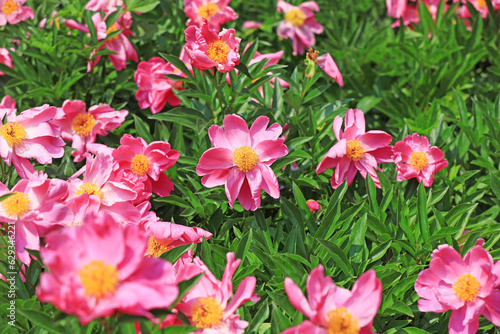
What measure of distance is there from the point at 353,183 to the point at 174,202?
2.03 ft

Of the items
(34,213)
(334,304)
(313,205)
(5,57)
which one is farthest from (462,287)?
(5,57)

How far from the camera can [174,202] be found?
4.88 ft

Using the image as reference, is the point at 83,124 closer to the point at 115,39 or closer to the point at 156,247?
the point at 115,39

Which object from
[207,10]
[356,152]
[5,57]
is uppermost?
[207,10]

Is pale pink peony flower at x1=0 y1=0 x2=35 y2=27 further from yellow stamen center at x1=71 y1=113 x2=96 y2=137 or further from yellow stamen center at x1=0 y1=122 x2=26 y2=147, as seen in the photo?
yellow stamen center at x1=0 y1=122 x2=26 y2=147

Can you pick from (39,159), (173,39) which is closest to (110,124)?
(39,159)

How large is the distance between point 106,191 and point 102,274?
21.5 inches

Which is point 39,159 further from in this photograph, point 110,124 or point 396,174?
point 396,174

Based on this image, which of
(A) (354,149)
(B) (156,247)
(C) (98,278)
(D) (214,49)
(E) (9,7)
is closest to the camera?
(C) (98,278)

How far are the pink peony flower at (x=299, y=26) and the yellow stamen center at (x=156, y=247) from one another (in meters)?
1.28

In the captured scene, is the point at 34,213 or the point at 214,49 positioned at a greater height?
the point at 214,49

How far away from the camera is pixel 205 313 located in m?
1.05

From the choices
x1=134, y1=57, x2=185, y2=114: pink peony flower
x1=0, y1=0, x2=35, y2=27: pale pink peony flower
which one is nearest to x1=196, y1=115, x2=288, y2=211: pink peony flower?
x1=134, y1=57, x2=185, y2=114: pink peony flower

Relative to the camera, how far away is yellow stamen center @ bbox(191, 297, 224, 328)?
104 centimetres
